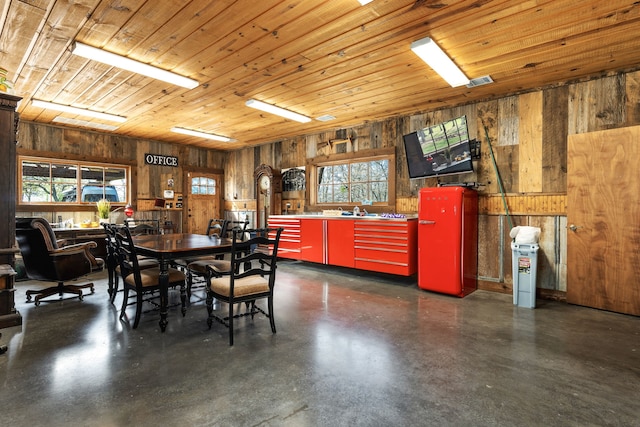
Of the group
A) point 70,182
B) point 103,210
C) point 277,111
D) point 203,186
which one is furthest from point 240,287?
point 203,186

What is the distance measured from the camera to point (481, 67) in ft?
11.8

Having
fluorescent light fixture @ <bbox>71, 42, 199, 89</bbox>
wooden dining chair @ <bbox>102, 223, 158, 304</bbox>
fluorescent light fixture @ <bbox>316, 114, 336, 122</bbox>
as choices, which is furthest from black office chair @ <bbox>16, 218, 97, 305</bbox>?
fluorescent light fixture @ <bbox>316, 114, 336, 122</bbox>

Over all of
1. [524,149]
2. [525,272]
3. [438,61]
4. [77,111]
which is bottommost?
[525,272]

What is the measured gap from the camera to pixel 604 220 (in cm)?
361

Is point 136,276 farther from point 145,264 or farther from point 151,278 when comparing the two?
point 145,264

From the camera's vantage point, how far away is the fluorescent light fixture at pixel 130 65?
311 cm

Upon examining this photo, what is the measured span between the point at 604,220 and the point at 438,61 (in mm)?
2597

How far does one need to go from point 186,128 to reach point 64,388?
543 cm

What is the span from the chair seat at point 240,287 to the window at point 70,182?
5.33m

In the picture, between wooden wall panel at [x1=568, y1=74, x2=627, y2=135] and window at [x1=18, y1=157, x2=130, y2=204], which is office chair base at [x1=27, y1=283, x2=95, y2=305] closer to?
window at [x1=18, y1=157, x2=130, y2=204]

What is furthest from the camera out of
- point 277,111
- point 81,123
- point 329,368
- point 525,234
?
point 81,123

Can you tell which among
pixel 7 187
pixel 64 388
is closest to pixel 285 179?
pixel 7 187

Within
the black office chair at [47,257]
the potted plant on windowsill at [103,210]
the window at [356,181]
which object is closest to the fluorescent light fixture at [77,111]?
the potted plant on windowsill at [103,210]

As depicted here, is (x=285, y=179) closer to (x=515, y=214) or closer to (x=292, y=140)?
(x=292, y=140)
